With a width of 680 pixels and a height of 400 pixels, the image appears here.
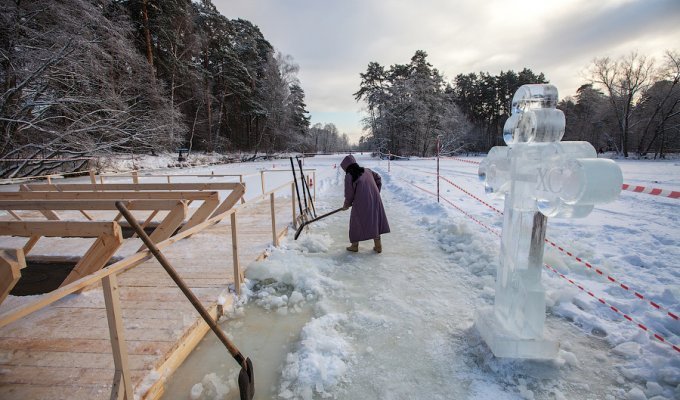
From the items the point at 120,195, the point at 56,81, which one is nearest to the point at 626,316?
the point at 120,195

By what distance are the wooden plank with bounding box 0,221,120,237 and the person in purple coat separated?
310 centimetres

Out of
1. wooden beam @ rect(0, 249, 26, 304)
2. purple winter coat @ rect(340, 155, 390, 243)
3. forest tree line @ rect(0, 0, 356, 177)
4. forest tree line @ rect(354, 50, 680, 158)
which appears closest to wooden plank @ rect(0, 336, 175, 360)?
wooden beam @ rect(0, 249, 26, 304)

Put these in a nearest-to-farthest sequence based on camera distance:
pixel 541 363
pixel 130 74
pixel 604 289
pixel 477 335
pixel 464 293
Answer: pixel 541 363 < pixel 477 335 < pixel 604 289 < pixel 464 293 < pixel 130 74

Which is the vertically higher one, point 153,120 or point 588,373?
point 153,120

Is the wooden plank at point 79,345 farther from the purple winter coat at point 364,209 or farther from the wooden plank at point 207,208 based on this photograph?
the purple winter coat at point 364,209

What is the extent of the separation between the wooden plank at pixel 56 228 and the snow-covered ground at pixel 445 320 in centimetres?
128

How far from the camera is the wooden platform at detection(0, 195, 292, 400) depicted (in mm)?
1966

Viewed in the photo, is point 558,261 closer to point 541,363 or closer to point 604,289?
point 604,289

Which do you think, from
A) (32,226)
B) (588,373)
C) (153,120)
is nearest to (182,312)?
(32,226)

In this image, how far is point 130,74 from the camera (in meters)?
16.6

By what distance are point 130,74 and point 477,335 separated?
20851mm

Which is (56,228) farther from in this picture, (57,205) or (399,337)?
(399,337)

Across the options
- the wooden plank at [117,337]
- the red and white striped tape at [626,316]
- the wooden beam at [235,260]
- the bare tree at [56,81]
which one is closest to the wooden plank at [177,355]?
the wooden plank at [117,337]

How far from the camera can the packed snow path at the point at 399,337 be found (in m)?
2.07
